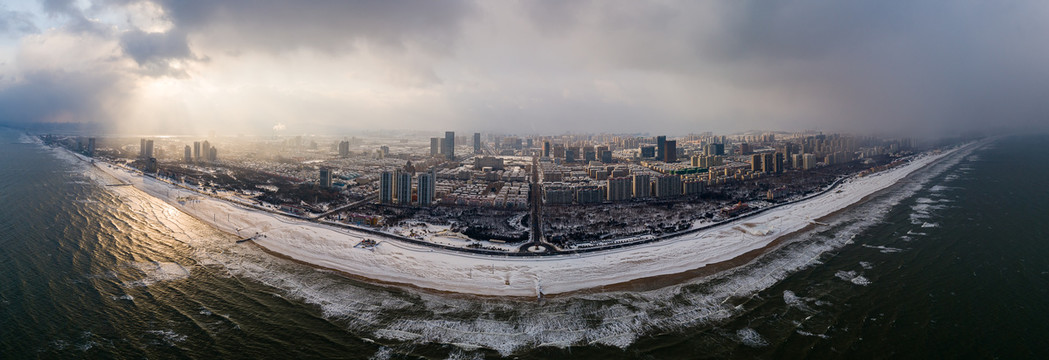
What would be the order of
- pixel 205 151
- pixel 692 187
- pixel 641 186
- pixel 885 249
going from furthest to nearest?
pixel 205 151, pixel 692 187, pixel 641 186, pixel 885 249

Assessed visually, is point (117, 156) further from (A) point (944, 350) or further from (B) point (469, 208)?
(A) point (944, 350)

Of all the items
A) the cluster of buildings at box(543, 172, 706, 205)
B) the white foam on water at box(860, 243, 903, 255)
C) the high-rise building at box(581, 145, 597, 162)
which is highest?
the high-rise building at box(581, 145, 597, 162)

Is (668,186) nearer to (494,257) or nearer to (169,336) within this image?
(494,257)

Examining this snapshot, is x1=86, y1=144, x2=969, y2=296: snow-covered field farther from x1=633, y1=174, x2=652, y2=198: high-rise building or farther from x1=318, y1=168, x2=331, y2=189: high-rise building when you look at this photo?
x1=633, y1=174, x2=652, y2=198: high-rise building

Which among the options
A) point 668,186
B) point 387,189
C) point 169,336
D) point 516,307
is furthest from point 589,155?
point 169,336

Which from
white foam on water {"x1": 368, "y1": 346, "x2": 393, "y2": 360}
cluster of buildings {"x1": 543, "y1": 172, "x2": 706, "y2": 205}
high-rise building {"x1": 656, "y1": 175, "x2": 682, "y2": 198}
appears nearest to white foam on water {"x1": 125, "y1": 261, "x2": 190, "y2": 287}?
white foam on water {"x1": 368, "y1": 346, "x2": 393, "y2": 360}

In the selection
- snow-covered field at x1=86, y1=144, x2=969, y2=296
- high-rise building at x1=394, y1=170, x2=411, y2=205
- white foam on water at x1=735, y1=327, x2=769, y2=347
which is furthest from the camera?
high-rise building at x1=394, y1=170, x2=411, y2=205

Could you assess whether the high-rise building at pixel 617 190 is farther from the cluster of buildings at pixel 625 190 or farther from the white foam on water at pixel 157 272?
the white foam on water at pixel 157 272
